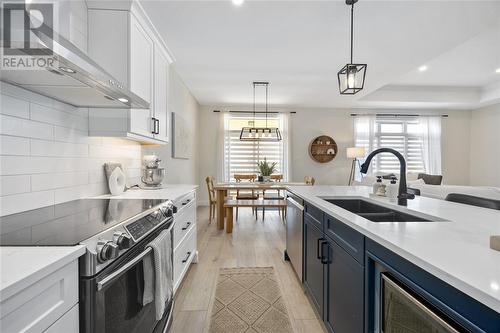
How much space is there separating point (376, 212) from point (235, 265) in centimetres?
166

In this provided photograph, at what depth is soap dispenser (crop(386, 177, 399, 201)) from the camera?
177 centimetres

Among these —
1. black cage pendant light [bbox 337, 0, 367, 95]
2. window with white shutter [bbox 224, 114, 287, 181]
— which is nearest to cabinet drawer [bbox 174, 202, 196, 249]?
black cage pendant light [bbox 337, 0, 367, 95]

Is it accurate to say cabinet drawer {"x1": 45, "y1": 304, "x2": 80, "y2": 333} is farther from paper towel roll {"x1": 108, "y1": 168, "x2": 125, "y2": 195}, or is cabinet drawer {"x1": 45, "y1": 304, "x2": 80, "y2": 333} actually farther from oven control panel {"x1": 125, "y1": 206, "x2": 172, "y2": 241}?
paper towel roll {"x1": 108, "y1": 168, "x2": 125, "y2": 195}

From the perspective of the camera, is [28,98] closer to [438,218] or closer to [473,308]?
[473,308]

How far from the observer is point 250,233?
3980 millimetres

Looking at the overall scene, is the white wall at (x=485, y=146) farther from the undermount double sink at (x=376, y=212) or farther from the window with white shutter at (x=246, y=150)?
the undermount double sink at (x=376, y=212)

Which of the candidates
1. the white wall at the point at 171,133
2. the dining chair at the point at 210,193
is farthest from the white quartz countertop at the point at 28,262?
the dining chair at the point at 210,193

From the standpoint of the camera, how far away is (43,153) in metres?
1.43

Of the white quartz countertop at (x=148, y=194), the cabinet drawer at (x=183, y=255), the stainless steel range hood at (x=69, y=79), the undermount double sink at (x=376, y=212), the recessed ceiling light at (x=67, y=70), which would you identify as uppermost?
the stainless steel range hood at (x=69, y=79)

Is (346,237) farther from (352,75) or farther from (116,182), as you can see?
(116,182)

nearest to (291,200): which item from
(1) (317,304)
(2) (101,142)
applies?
(1) (317,304)

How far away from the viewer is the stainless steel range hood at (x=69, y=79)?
35.6 inches

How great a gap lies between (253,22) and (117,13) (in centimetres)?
125

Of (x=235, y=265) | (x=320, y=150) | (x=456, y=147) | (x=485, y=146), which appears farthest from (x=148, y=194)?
(x=485, y=146)
